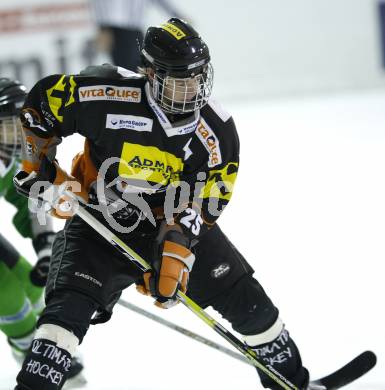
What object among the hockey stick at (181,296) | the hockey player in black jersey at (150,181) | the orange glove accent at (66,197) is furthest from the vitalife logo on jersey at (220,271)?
the orange glove accent at (66,197)

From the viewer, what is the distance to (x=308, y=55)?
10.1 m

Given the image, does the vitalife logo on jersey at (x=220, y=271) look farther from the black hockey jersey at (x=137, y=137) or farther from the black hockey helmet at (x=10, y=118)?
the black hockey helmet at (x=10, y=118)

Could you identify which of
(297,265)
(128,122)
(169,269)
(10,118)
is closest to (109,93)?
(128,122)

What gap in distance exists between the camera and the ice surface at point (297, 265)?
3.48m

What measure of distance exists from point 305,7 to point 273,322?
7472 mm

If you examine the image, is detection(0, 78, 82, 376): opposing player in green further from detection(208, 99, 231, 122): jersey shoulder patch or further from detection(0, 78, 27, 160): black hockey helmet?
detection(208, 99, 231, 122): jersey shoulder patch

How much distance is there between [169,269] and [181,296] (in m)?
0.17

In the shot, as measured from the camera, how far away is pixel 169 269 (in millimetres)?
2744

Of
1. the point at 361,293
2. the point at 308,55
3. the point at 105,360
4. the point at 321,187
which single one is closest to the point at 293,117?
the point at 308,55

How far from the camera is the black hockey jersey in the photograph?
2.83 m

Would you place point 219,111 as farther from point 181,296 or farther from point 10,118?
point 10,118

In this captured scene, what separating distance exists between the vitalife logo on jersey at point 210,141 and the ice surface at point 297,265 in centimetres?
96

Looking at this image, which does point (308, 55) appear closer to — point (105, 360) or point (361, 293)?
point (361, 293)

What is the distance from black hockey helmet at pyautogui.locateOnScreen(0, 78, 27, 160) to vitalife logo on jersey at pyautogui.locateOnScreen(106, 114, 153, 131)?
2.74ft
